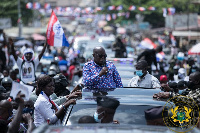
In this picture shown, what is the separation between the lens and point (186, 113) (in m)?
5.15

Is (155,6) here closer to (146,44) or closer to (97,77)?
(146,44)

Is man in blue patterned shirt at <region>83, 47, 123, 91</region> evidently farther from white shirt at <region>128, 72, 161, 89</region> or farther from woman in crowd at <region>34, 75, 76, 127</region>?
white shirt at <region>128, 72, 161, 89</region>

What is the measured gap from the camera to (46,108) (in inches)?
223

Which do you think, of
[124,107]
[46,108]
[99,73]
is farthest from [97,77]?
[124,107]

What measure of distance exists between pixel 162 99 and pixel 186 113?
347 mm

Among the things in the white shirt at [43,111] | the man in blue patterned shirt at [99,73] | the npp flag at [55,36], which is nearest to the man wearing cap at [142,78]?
the man in blue patterned shirt at [99,73]

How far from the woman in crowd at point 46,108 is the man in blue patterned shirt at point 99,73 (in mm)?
983

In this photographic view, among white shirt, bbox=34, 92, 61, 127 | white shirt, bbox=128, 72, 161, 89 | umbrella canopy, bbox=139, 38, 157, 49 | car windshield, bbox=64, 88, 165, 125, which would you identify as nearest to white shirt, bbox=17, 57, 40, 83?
white shirt, bbox=128, 72, 161, 89

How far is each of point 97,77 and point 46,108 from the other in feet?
4.16

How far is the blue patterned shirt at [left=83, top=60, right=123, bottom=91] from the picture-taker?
679 centimetres

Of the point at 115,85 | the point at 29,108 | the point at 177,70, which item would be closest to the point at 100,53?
the point at 115,85

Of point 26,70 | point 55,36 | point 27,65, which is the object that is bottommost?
point 26,70

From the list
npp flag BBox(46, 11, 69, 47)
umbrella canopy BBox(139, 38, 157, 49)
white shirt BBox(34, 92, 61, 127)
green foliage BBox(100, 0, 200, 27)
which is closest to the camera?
white shirt BBox(34, 92, 61, 127)

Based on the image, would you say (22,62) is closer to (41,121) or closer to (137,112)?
(41,121)
